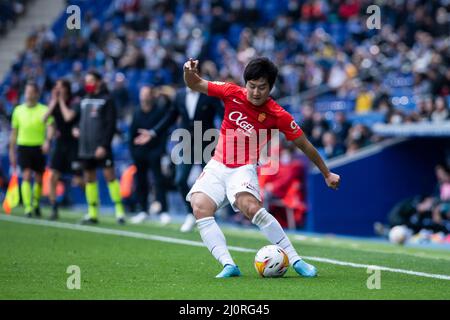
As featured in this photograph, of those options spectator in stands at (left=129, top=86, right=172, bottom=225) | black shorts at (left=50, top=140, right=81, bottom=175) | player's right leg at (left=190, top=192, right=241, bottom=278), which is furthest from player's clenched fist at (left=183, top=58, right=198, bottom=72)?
black shorts at (left=50, top=140, right=81, bottom=175)

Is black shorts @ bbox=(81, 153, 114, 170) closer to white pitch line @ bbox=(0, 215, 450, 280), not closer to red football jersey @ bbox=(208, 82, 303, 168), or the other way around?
white pitch line @ bbox=(0, 215, 450, 280)

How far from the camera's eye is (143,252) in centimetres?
1134

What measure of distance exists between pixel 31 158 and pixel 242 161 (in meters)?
9.02

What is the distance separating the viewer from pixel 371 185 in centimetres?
1994

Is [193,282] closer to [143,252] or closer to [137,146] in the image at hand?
[143,252]

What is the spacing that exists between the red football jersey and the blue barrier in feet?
33.9

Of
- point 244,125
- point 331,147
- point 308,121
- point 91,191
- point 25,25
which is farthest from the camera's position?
point 25,25

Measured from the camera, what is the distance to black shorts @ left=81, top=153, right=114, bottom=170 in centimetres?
1566

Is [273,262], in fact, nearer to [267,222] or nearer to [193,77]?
[267,222]

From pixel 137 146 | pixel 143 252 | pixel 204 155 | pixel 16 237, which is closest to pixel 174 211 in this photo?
pixel 137 146

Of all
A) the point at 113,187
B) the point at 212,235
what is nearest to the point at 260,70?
the point at 212,235

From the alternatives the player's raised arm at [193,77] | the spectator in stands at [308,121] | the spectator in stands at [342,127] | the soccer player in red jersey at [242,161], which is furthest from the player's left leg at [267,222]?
the spectator in stands at [308,121]

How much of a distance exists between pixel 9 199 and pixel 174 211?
4118 millimetres

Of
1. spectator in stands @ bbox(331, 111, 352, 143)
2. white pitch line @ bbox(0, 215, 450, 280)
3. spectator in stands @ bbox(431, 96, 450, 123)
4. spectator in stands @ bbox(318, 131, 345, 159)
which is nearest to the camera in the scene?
white pitch line @ bbox(0, 215, 450, 280)
